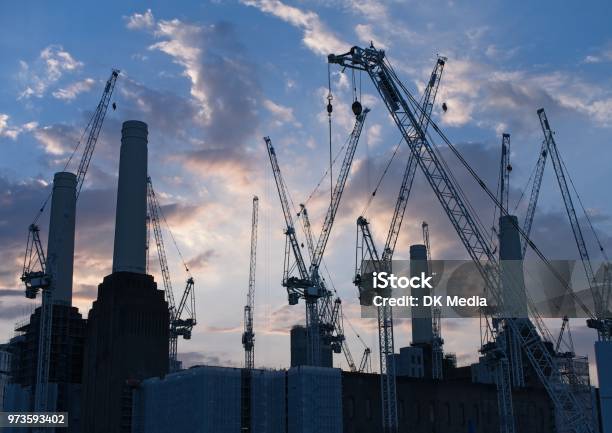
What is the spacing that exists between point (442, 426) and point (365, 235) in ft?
111

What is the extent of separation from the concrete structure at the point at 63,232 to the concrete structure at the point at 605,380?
319 ft

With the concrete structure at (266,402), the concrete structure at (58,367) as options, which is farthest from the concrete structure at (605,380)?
the concrete structure at (58,367)

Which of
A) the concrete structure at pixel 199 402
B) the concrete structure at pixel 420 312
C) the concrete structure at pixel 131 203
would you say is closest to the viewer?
the concrete structure at pixel 199 402

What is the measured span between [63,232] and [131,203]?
70.7 feet

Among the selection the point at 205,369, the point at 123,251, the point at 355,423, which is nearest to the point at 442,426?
the point at 355,423

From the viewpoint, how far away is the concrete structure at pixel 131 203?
115750 mm

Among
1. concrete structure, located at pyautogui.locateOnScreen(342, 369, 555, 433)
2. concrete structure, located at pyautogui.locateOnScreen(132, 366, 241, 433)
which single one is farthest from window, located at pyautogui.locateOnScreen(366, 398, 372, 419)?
concrete structure, located at pyautogui.locateOnScreen(132, 366, 241, 433)

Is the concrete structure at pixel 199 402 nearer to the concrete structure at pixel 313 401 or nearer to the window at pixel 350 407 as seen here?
the concrete structure at pixel 313 401

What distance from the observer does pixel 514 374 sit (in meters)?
161

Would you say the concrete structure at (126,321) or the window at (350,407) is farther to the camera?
the window at (350,407)

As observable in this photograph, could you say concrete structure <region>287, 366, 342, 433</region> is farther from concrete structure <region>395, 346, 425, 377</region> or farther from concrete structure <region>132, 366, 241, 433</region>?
concrete structure <region>395, 346, 425, 377</region>

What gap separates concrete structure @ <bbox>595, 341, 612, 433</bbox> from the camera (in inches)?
2071

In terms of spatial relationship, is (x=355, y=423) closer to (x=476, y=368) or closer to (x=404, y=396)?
(x=404, y=396)

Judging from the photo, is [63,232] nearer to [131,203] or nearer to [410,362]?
[131,203]
